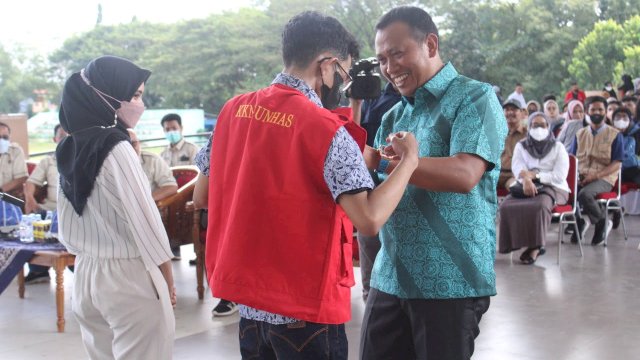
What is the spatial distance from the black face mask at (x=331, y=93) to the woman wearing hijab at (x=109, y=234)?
2.75 ft

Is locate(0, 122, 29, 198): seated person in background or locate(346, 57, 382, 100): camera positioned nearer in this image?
locate(346, 57, 382, 100): camera

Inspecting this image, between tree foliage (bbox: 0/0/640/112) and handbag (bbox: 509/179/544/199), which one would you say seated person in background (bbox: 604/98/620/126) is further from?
tree foliage (bbox: 0/0/640/112)

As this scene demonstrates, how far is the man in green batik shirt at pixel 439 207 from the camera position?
7.00 feet

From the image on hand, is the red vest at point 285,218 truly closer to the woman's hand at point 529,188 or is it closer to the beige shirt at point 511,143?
the woman's hand at point 529,188

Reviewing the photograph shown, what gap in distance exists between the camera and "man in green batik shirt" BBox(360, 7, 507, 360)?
2.13 m

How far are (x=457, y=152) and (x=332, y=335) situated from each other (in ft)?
1.82

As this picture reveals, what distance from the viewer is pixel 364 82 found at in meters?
3.41

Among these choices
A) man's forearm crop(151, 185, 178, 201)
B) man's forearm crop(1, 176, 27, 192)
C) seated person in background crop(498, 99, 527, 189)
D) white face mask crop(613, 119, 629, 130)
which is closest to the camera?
man's forearm crop(151, 185, 178, 201)

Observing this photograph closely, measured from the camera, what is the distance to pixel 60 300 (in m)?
4.84

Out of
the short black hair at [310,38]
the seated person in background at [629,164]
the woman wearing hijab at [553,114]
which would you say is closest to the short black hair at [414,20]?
the short black hair at [310,38]

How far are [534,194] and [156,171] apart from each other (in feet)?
10.1

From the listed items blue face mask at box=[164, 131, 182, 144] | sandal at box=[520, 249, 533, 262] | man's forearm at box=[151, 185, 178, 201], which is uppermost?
blue face mask at box=[164, 131, 182, 144]

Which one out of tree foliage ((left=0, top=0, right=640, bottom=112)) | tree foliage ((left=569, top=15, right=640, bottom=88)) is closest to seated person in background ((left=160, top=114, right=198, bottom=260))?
tree foliage ((left=0, top=0, right=640, bottom=112))

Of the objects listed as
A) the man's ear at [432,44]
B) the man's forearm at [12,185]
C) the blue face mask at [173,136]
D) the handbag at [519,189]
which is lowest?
the handbag at [519,189]
